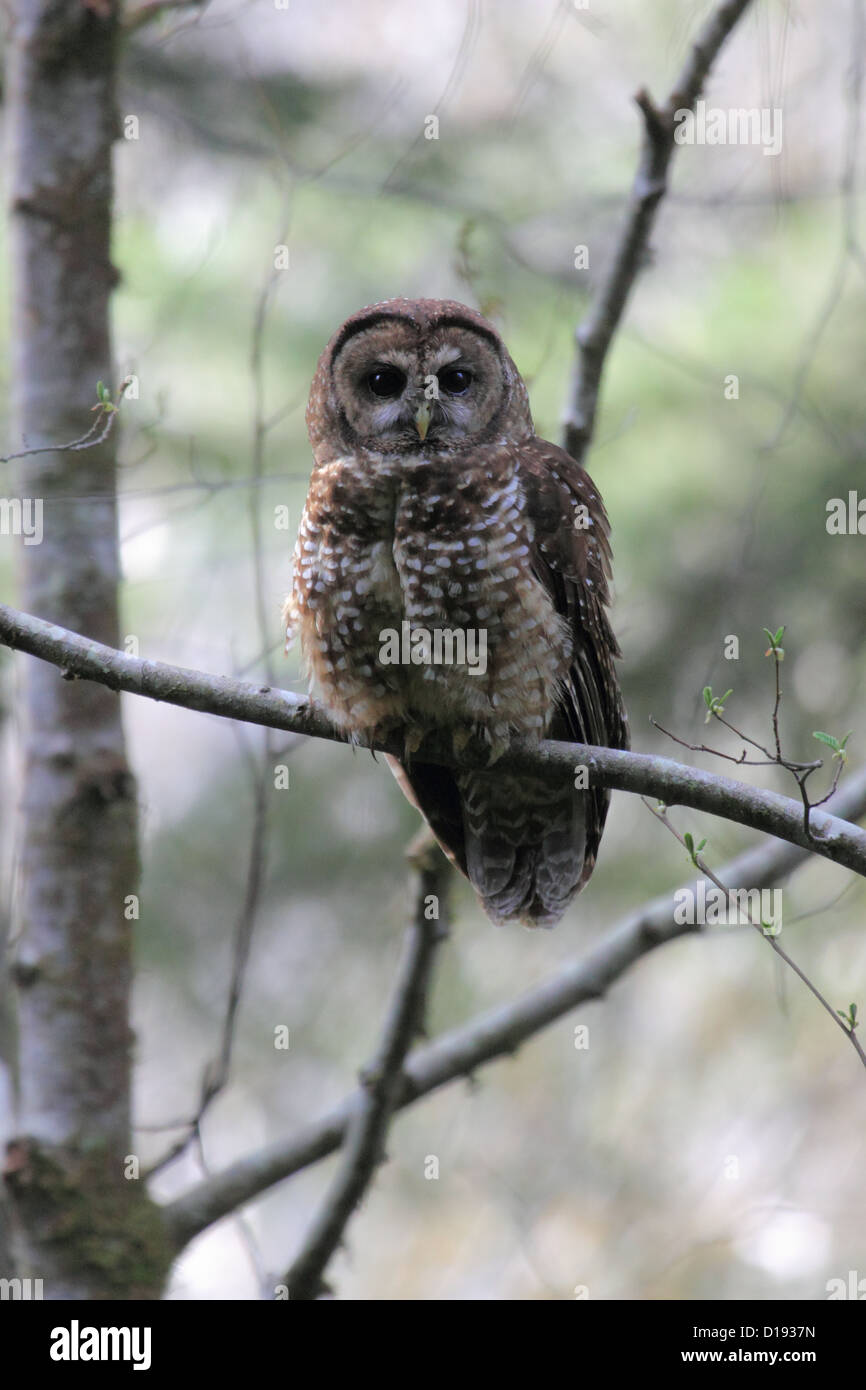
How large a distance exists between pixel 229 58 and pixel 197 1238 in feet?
15.8

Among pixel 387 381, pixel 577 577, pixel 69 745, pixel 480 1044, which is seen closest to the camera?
pixel 577 577

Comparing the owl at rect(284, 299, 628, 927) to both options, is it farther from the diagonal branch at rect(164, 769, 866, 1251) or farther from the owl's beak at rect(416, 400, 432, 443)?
the diagonal branch at rect(164, 769, 866, 1251)

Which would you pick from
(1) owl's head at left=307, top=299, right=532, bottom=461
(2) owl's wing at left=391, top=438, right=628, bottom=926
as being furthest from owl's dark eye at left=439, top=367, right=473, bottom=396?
(2) owl's wing at left=391, top=438, right=628, bottom=926

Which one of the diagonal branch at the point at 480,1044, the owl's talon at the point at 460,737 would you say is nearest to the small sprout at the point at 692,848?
the owl's talon at the point at 460,737

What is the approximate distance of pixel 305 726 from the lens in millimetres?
3332

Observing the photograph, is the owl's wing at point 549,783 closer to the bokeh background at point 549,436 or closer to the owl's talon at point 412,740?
the owl's talon at point 412,740

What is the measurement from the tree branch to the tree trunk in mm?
1271

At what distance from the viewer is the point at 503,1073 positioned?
8047 mm

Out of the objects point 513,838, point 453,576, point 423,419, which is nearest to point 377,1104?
point 513,838

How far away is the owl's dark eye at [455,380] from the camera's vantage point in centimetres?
410

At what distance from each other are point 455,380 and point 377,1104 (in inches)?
87.4

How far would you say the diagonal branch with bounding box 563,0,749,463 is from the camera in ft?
13.1

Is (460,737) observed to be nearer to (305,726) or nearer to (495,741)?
(495,741)
